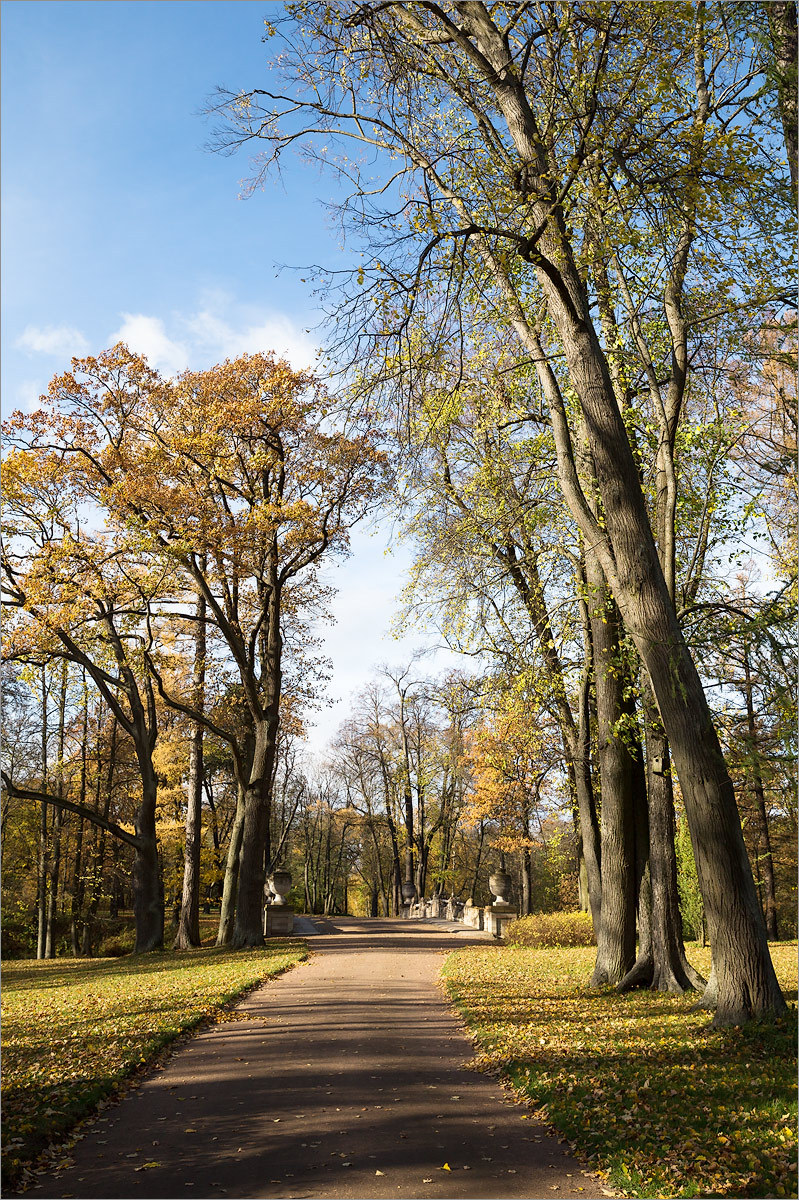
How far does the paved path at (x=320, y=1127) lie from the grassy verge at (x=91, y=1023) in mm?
292

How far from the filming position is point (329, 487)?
18625 millimetres

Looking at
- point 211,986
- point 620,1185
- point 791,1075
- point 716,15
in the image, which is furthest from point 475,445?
point 620,1185

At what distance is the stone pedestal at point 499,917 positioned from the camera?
919 inches

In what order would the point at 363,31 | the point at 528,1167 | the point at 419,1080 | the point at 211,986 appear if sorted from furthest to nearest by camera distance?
1. the point at 211,986
2. the point at 363,31
3. the point at 419,1080
4. the point at 528,1167

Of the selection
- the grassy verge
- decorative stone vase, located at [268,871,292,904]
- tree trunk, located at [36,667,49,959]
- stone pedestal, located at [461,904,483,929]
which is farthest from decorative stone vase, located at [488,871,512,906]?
tree trunk, located at [36,667,49,959]

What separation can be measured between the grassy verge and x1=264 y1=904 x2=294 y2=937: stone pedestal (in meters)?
5.85

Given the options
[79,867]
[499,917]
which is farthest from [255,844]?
[79,867]

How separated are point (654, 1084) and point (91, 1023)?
660cm

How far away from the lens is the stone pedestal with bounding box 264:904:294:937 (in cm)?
2434

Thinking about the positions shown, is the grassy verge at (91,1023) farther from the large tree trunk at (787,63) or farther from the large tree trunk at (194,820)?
the large tree trunk at (787,63)

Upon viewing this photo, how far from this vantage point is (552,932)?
2012cm

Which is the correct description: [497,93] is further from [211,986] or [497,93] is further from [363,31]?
[211,986]

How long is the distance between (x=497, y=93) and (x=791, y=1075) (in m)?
9.20

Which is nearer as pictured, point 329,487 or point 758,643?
point 758,643
